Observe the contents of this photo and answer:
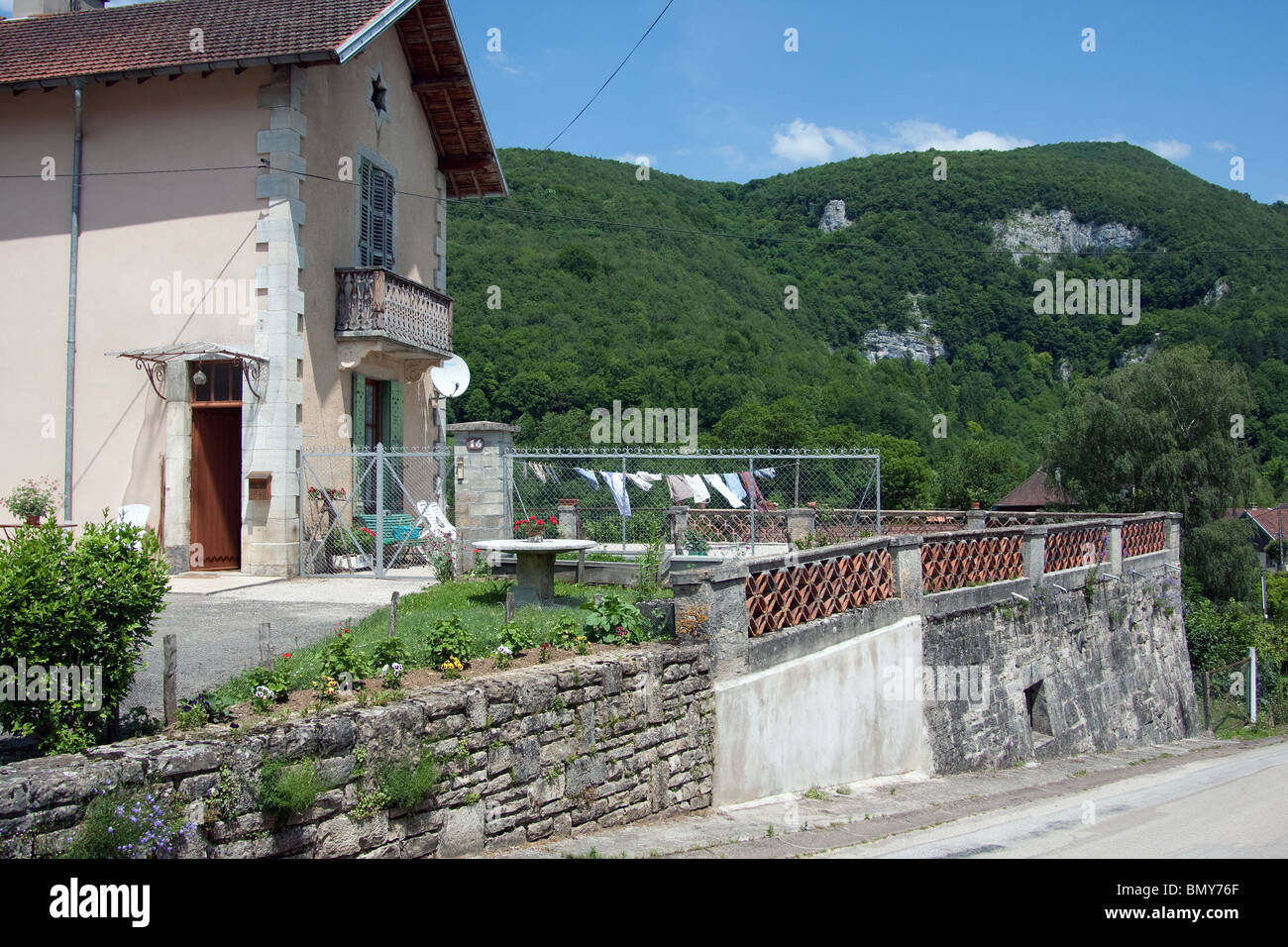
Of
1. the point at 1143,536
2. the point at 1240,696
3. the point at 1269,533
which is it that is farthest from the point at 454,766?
the point at 1269,533

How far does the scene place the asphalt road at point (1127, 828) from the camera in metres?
6.38

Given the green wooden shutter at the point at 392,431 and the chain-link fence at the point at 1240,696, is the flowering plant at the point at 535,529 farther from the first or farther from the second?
the chain-link fence at the point at 1240,696

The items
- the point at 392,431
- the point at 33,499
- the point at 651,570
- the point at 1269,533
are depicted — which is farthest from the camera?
the point at 1269,533

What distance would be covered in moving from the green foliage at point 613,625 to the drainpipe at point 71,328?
415 inches

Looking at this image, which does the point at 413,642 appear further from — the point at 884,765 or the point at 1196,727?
the point at 1196,727

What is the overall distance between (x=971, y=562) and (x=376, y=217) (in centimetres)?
1100

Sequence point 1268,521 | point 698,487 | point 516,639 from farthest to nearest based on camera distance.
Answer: point 1268,521
point 698,487
point 516,639

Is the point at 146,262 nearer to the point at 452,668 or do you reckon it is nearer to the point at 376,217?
the point at 376,217

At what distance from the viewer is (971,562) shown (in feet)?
39.2

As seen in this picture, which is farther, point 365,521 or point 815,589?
point 365,521

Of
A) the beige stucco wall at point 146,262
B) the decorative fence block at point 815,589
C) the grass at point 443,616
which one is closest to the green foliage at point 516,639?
the grass at point 443,616

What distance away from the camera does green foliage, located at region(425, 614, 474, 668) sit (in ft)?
20.9

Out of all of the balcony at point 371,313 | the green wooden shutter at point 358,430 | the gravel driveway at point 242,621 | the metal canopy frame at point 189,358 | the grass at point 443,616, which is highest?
the balcony at point 371,313

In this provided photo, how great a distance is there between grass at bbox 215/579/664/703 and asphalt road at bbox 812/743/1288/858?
112 inches
